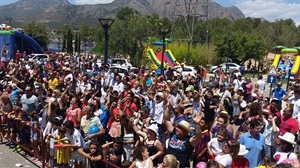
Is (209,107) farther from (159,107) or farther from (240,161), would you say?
(240,161)

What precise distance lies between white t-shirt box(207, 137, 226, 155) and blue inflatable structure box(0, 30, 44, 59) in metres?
30.0

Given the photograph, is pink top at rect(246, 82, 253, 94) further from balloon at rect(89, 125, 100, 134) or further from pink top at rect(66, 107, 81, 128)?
balloon at rect(89, 125, 100, 134)

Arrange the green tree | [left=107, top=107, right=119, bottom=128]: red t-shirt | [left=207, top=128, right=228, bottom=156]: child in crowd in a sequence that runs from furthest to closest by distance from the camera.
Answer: the green tree
[left=107, top=107, right=119, bottom=128]: red t-shirt
[left=207, top=128, right=228, bottom=156]: child in crowd

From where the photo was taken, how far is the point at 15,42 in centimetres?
3541

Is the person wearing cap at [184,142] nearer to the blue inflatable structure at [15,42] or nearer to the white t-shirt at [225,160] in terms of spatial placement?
the white t-shirt at [225,160]

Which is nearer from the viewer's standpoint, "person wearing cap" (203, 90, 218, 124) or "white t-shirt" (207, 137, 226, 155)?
"white t-shirt" (207, 137, 226, 155)

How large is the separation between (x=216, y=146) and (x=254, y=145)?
61 centimetres

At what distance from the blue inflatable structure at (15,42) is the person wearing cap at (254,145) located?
99.5 feet

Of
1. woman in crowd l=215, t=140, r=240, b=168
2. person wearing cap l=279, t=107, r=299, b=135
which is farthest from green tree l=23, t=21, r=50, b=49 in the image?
woman in crowd l=215, t=140, r=240, b=168

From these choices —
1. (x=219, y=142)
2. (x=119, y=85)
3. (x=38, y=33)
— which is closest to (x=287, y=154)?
(x=219, y=142)

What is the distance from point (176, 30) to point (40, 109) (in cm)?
4814

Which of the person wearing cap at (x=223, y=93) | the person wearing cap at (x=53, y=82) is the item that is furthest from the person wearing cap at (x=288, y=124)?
the person wearing cap at (x=53, y=82)

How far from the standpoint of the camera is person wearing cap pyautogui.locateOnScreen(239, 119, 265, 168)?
19.7 ft

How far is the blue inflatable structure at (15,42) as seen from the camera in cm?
3409
